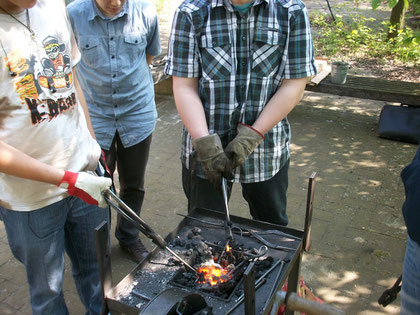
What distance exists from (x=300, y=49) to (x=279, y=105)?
0.95 feet

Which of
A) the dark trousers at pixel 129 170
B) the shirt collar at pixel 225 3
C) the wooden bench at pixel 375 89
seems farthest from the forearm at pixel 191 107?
the wooden bench at pixel 375 89

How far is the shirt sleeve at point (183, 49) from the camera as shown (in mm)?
2018

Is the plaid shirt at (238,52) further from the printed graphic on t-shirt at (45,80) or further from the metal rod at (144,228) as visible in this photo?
the metal rod at (144,228)

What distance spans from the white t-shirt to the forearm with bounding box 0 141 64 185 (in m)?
0.09

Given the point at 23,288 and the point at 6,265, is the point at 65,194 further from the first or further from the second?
the point at 6,265

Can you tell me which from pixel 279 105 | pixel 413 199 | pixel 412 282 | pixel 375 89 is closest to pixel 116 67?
pixel 279 105

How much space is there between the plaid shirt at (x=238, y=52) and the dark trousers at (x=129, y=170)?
834 mm

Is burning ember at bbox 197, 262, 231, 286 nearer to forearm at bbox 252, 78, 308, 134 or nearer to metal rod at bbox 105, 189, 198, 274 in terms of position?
metal rod at bbox 105, 189, 198, 274

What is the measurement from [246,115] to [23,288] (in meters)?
2.03

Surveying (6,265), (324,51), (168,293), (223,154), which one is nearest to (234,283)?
(168,293)

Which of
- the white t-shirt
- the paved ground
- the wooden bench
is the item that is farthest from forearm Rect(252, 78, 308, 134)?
the wooden bench

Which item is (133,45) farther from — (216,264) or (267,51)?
(216,264)

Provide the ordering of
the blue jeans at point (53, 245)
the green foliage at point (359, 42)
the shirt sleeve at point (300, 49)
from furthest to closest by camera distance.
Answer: the green foliage at point (359, 42) → the shirt sleeve at point (300, 49) → the blue jeans at point (53, 245)

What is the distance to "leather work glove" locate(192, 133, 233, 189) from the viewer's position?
2.03 m
